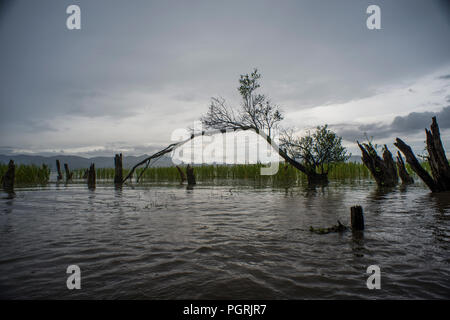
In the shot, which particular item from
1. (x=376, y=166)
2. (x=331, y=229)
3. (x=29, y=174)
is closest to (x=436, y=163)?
(x=376, y=166)

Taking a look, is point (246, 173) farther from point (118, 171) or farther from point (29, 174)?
point (29, 174)

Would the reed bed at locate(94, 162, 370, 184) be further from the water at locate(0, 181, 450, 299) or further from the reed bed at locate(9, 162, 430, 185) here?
the water at locate(0, 181, 450, 299)

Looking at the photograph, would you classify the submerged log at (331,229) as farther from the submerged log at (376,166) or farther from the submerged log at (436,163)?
the submerged log at (376,166)

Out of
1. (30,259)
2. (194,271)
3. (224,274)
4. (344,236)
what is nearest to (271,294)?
(224,274)

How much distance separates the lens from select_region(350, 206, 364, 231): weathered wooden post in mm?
5480

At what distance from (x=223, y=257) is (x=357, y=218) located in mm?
3243

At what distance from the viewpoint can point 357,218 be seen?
18.1 ft

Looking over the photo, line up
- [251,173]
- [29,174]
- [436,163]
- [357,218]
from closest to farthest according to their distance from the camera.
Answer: [357,218], [436,163], [29,174], [251,173]

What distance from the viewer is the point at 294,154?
69.7 ft

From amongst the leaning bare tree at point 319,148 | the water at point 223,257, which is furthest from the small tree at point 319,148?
the water at point 223,257

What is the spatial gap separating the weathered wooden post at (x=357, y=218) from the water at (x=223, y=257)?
0.71 ft

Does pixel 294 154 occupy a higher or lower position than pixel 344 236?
higher

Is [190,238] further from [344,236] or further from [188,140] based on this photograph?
[188,140]

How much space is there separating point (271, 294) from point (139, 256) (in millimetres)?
2303
